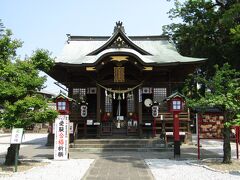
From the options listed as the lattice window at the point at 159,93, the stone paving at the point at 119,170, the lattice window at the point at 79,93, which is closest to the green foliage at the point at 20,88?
the stone paving at the point at 119,170

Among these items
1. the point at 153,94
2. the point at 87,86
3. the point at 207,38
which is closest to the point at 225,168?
the point at 153,94

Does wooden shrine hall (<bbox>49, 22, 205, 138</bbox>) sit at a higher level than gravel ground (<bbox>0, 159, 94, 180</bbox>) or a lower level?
higher

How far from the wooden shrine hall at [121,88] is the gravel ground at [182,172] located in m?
7.04

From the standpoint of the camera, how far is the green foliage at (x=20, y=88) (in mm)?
10953

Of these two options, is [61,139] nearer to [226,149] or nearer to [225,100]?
[226,149]

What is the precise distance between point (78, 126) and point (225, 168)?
37.9 ft

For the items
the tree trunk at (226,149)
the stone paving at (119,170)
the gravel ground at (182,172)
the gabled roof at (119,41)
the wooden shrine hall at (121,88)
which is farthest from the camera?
the gabled roof at (119,41)

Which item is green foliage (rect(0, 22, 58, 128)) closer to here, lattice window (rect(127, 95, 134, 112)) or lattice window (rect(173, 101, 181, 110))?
lattice window (rect(173, 101, 181, 110))

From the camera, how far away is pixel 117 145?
57.7ft

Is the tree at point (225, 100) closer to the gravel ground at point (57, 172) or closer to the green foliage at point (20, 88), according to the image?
the gravel ground at point (57, 172)

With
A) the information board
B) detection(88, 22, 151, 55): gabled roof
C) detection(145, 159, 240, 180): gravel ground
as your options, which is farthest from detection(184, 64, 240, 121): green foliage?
detection(88, 22, 151, 55): gabled roof

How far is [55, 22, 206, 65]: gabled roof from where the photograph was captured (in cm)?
1991

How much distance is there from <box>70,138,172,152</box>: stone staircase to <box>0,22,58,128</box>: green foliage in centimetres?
582

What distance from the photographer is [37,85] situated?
1182cm
